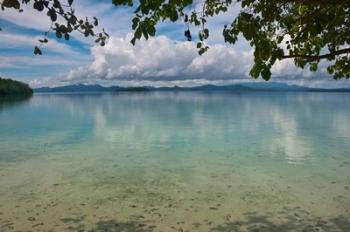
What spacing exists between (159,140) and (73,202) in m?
13.8

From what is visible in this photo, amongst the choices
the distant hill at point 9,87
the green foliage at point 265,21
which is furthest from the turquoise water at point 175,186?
the distant hill at point 9,87

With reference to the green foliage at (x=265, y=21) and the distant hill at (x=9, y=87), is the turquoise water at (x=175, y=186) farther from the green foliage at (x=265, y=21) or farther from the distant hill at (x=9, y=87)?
the distant hill at (x=9, y=87)

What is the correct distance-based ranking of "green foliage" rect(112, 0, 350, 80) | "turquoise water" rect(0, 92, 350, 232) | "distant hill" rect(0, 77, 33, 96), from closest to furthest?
"green foliage" rect(112, 0, 350, 80) → "turquoise water" rect(0, 92, 350, 232) → "distant hill" rect(0, 77, 33, 96)

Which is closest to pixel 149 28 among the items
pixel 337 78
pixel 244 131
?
pixel 337 78

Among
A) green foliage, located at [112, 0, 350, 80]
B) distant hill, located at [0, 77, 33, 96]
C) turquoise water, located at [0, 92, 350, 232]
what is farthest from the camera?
distant hill, located at [0, 77, 33, 96]

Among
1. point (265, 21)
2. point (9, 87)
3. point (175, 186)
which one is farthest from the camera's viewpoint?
point (9, 87)

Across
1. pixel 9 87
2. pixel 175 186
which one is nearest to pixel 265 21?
pixel 175 186

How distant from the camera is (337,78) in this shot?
8492mm

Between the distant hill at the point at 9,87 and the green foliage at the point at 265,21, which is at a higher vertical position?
the green foliage at the point at 265,21

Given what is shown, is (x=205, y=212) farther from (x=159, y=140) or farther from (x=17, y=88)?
(x=17, y=88)

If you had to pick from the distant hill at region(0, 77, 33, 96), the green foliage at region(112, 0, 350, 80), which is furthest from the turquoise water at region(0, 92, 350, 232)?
the distant hill at region(0, 77, 33, 96)

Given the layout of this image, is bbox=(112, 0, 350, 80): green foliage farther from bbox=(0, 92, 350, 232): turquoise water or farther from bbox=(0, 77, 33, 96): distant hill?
bbox=(0, 77, 33, 96): distant hill

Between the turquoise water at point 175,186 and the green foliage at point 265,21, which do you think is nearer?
the green foliage at point 265,21

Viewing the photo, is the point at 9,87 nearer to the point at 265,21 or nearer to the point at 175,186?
the point at 175,186
